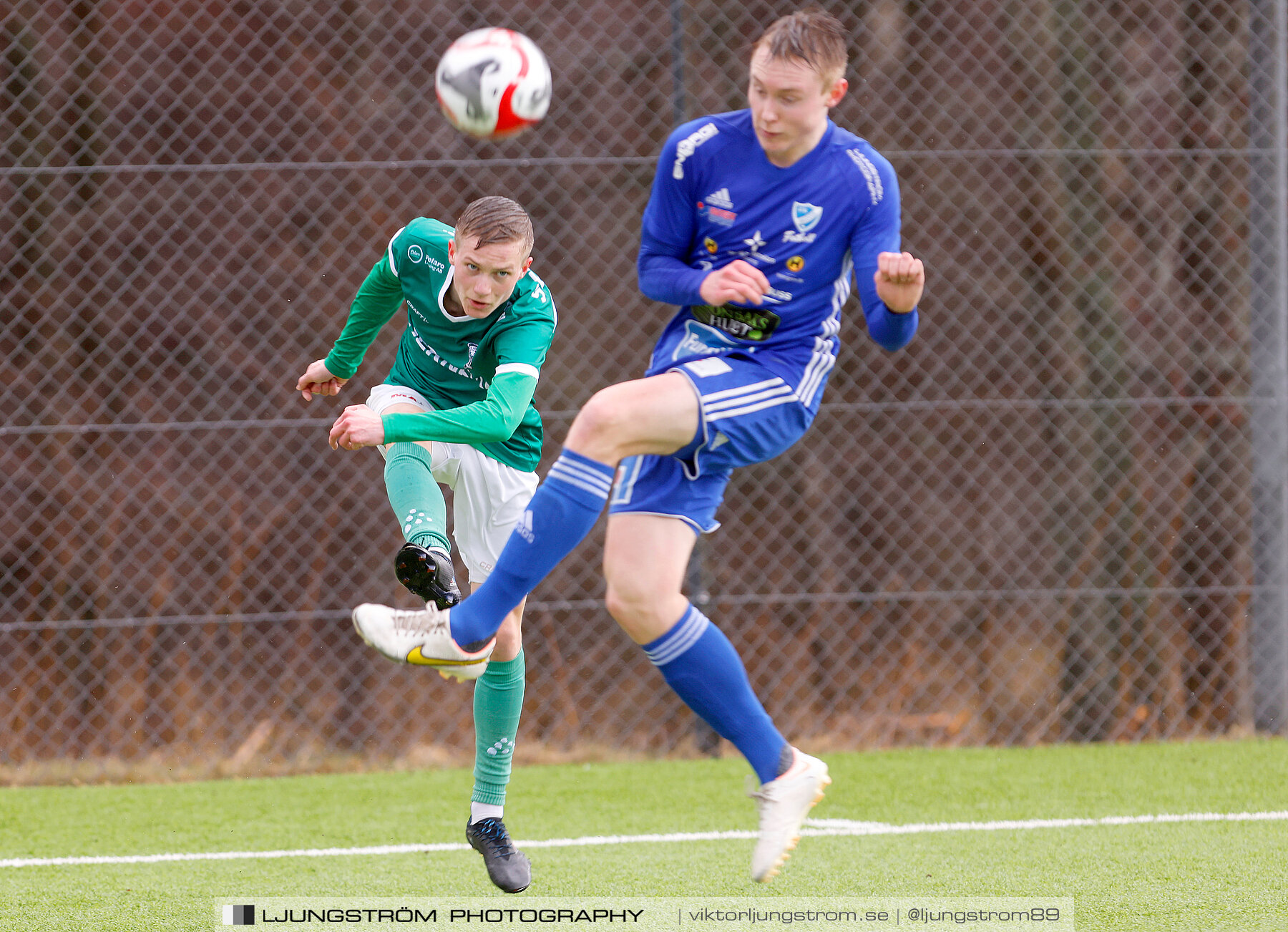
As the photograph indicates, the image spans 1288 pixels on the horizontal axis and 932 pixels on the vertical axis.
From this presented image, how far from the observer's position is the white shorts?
3.69 meters

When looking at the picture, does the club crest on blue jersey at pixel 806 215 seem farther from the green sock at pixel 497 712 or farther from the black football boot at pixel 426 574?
the green sock at pixel 497 712

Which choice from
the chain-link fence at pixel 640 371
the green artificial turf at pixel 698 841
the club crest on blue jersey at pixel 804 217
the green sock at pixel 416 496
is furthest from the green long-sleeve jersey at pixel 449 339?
the chain-link fence at pixel 640 371

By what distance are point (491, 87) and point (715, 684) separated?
1449 millimetres

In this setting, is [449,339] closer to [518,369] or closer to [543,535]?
[518,369]

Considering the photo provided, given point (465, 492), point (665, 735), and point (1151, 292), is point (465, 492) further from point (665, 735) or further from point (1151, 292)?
point (1151, 292)

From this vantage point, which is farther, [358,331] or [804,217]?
[358,331]

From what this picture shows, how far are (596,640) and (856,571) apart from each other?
1240 millimetres

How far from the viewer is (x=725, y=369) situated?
2.93 m

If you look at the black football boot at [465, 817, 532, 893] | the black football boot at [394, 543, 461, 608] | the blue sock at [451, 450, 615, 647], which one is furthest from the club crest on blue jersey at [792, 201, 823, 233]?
the black football boot at [465, 817, 532, 893]

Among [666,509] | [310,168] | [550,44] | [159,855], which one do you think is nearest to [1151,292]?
[550,44]

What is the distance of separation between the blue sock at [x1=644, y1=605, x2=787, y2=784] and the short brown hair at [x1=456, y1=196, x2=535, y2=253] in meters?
0.93

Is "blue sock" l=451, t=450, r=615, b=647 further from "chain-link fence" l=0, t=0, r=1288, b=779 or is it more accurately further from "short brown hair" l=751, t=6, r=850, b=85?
"chain-link fence" l=0, t=0, r=1288, b=779

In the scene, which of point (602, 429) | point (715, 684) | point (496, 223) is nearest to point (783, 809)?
point (715, 684)

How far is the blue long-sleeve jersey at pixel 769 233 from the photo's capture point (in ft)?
9.76
